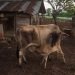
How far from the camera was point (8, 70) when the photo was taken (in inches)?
282

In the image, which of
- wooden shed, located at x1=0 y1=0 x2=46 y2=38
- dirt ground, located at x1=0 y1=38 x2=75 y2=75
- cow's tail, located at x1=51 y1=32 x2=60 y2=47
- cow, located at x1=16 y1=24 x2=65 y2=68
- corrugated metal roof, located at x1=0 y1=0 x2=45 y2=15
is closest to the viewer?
dirt ground, located at x1=0 y1=38 x2=75 y2=75

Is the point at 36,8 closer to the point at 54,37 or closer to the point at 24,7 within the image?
the point at 24,7

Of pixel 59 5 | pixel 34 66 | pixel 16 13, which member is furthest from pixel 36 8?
pixel 59 5

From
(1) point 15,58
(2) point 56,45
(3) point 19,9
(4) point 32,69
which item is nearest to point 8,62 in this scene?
(1) point 15,58

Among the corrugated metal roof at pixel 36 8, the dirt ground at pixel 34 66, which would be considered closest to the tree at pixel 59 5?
the corrugated metal roof at pixel 36 8

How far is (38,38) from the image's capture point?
760 centimetres

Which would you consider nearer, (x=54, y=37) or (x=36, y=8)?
(x=54, y=37)

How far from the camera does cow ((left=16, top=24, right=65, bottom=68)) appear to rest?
756 cm

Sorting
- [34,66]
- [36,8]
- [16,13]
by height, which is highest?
[36,8]

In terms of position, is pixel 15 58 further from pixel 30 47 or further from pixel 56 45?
pixel 56 45

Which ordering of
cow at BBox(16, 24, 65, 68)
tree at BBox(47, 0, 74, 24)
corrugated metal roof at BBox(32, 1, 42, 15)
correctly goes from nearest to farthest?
cow at BBox(16, 24, 65, 68), corrugated metal roof at BBox(32, 1, 42, 15), tree at BBox(47, 0, 74, 24)

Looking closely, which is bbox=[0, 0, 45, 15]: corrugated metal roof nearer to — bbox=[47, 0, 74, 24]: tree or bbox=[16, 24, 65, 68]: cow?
bbox=[16, 24, 65, 68]: cow

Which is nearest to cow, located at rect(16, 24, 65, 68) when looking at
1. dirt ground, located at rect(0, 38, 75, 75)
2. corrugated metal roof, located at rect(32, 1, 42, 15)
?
dirt ground, located at rect(0, 38, 75, 75)

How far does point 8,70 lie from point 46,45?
5.27 feet
